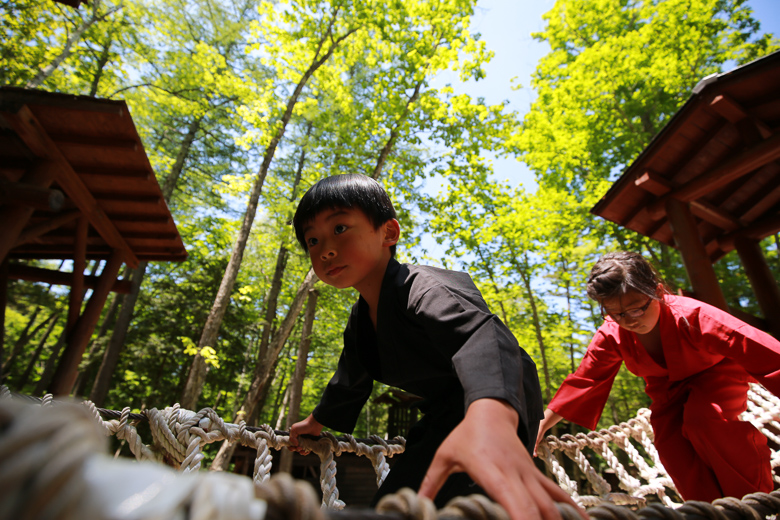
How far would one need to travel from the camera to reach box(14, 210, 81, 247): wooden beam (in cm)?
327

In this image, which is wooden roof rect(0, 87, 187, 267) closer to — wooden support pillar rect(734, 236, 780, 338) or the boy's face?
the boy's face

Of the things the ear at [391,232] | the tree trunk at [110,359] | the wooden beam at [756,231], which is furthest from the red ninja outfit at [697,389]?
the tree trunk at [110,359]

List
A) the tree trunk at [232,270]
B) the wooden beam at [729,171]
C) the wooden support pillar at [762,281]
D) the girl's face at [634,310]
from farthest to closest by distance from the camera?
the tree trunk at [232,270], the wooden support pillar at [762,281], the wooden beam at [729,171], the girl's face at [634,310]

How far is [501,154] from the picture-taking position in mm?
8961

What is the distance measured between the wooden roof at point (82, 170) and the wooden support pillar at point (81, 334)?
11.2 inches

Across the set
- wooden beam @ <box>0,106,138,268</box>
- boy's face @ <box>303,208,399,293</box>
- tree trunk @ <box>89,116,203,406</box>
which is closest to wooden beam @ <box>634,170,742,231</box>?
boy's face @ <box>303,208,399,293</box>

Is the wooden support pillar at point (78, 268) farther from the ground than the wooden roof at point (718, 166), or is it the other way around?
the wooden roof at point (718, 166)

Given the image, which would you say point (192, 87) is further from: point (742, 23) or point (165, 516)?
point (742, 23)

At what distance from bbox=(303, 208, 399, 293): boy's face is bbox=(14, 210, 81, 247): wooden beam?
11.2 feet

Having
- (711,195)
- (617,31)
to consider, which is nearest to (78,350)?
(711,195)

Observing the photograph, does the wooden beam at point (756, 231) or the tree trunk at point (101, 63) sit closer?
the wooden beam at point (756, 231)

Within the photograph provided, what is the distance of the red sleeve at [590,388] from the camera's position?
1.84 m

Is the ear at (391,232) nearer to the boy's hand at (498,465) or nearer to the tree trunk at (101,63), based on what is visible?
the boy's hand at (498,465)

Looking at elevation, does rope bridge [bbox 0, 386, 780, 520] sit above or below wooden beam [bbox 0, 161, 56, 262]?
below
